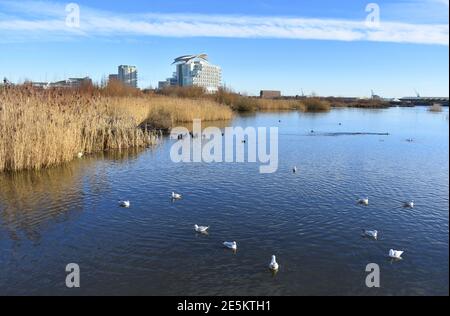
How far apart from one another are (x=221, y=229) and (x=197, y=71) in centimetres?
9132

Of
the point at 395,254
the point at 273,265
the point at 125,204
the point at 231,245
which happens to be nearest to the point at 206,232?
the point at 231,245

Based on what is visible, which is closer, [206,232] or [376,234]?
[376,234]

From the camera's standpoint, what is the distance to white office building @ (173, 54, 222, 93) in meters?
97.9

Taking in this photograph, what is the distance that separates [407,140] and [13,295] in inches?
909

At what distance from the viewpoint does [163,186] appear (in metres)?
12.4

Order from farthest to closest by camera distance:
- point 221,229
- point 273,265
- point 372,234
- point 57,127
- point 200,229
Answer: point 57,127, point 221,229, point 200,229, point 372,234, point 273,265

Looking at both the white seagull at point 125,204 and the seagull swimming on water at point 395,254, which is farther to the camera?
the white seagull at point 125,204

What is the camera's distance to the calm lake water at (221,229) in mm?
6523

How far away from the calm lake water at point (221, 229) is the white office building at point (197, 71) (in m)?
81.9

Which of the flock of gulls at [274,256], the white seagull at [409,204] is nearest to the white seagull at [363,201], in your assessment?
the flock of gulls at [274,256]

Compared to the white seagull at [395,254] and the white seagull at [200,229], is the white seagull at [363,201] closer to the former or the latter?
the white seagull at [395,254]

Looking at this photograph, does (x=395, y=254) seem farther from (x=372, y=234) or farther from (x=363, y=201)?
(x=363, y=201)

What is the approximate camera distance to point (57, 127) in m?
15.1

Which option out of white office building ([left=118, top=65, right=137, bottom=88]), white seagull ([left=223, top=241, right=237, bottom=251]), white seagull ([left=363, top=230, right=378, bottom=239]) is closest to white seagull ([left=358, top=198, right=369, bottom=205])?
white seagull ([left=363, top=230, right=378, bottom=239])
